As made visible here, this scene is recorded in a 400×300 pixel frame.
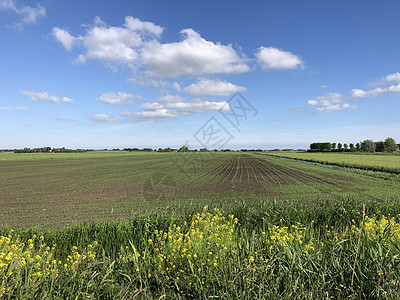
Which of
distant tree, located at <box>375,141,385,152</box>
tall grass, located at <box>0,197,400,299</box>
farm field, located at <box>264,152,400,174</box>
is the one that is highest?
distant tree, located at <box>375,141,385,152</box>

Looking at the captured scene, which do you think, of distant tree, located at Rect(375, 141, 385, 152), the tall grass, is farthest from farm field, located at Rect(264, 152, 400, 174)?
distant tree, located at Rect(375, 141, 385, 152)

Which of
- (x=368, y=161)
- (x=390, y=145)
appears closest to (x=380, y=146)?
(x=390, y=145)

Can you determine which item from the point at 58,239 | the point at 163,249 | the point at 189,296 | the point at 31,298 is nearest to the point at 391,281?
the point at 189,296

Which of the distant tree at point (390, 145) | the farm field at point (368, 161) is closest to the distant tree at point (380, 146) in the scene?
the distant tree at point (390, 145)

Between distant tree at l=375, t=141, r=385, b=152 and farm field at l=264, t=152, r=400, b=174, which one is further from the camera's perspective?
distant tree at l=375, t=141, r=385, b=152

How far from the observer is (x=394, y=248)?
12.1ft

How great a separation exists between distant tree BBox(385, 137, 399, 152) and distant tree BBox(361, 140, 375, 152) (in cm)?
828

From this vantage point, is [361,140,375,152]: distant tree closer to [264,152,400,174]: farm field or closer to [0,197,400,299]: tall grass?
[264,152,400,174]: farm field

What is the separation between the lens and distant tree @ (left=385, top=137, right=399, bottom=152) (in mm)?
144650

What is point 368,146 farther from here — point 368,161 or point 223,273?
point 223,273

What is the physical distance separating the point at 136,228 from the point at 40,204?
16.8m

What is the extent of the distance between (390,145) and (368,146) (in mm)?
12953

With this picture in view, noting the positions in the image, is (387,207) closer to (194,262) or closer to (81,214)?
(194,262)

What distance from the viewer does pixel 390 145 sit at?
146 metres
